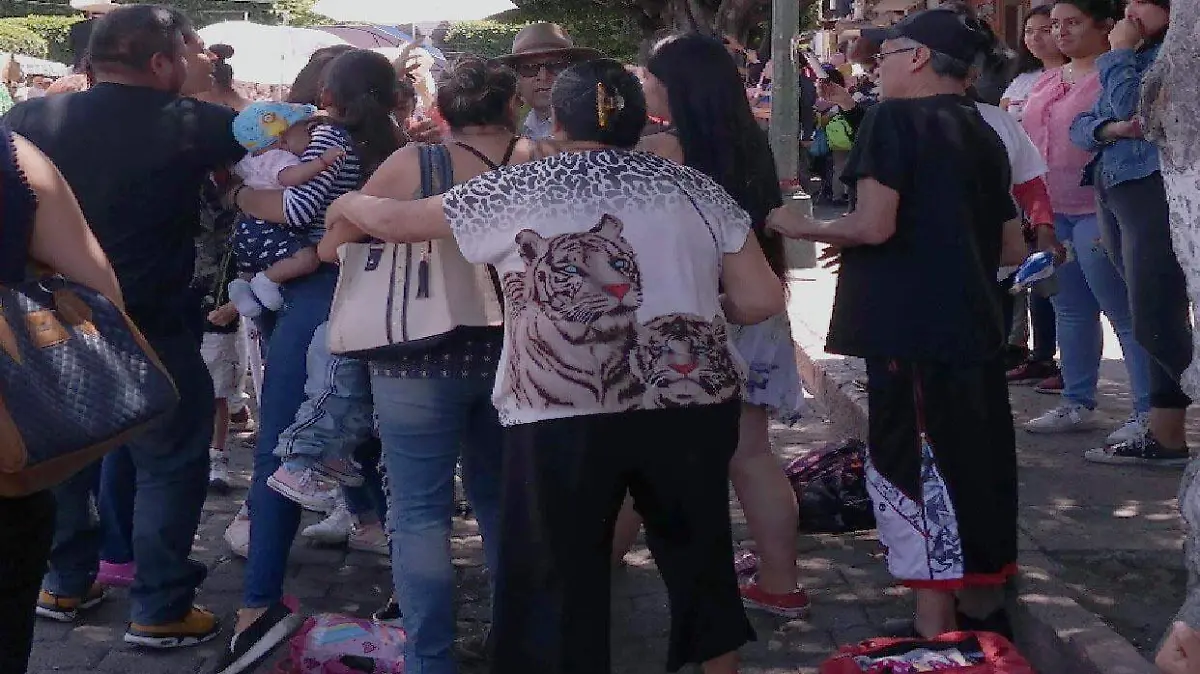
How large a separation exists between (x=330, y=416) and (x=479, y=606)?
38.1 inches

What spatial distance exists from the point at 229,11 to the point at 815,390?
43327 millimetres

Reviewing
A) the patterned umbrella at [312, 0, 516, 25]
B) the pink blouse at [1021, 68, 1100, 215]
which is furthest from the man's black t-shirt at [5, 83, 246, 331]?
the patterned umbrella at [312, 0, 516, 25]

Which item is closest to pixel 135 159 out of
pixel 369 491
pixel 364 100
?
pixel 364 100

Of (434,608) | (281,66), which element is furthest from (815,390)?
(281,66)

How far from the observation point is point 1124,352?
6199 millimetres

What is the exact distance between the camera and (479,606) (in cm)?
465

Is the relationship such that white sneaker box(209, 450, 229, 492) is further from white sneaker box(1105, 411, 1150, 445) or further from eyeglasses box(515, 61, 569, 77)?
white sneaker box(1105, 411, 1150, 445)

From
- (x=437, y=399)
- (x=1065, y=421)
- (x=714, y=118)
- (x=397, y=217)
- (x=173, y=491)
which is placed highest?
(x=714, y=118)

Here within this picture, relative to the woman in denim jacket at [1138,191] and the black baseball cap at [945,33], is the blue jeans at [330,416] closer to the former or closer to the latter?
the black baseball cap at [945,33]

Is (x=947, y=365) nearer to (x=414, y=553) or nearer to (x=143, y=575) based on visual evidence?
(x=414, y=553)

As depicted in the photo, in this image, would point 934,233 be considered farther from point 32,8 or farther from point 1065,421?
point 32,8

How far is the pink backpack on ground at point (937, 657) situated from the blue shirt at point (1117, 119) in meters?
2.19

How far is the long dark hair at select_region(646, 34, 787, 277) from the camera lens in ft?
13.2

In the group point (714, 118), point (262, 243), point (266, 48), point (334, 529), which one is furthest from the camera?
point (266, 48)
